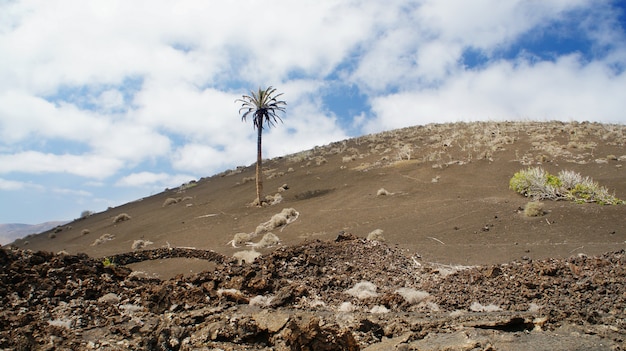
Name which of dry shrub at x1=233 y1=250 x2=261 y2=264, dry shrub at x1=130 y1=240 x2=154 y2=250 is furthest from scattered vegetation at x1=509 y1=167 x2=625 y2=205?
dry shrub at x1=130 y1=240 x2=154 y2=250

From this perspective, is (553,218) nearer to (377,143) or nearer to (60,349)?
(60,349)

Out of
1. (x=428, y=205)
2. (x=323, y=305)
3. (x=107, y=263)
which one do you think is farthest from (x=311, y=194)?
(x=323, y=305)

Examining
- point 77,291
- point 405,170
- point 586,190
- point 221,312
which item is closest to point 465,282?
point 221,312

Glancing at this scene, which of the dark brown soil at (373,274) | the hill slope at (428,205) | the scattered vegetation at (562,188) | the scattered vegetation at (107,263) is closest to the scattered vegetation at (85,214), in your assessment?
the hill slope at (428,205)

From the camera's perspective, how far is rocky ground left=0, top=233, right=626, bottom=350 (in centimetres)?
622

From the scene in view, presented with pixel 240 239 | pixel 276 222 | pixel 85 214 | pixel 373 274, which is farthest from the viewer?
pixel 85 214

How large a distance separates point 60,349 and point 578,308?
28.3 feet

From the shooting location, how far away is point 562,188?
17625 millimetres

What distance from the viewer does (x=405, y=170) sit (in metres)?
27.2

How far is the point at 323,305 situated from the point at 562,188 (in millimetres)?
13151

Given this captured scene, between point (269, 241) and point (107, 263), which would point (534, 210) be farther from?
point (107, 263)

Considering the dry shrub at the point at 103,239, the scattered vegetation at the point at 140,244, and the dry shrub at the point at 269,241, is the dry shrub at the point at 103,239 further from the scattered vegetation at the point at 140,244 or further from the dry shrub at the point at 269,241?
the dry shrub at the point at 269,241

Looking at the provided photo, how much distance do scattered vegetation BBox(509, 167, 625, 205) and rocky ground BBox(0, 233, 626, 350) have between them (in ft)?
22.6

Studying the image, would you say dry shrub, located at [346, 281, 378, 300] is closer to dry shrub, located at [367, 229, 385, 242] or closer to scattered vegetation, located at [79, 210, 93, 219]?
dry shrub, located at [367, 229, 385, 242]
